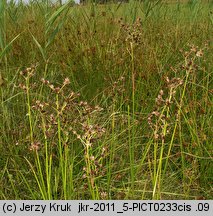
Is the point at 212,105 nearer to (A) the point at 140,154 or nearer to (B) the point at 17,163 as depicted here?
(A) the point at 140,154

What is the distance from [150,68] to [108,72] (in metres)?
0.25

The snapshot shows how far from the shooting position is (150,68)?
2066 millimetres

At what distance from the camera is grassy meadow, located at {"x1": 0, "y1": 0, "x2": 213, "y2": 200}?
3.68 ft

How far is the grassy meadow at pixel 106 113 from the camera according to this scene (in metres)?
1.12

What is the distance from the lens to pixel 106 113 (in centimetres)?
189

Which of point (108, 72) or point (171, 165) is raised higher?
point (108, 72)

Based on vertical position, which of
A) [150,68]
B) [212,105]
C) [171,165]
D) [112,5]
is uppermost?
[112,5]

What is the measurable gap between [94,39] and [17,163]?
1.21 m

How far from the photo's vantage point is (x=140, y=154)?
1.66 meters

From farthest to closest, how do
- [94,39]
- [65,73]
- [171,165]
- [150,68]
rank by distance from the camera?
[94,39]
[65,73]
[150,68]
[171,165]

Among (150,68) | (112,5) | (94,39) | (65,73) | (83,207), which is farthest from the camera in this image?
(112,5)

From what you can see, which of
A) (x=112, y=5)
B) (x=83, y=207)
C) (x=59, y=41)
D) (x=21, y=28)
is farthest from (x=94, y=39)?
(x=83, y=207)

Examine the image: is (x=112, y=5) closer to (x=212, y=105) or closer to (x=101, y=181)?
(x=212, y=105)

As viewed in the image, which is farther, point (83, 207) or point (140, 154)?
point (140, 154)
